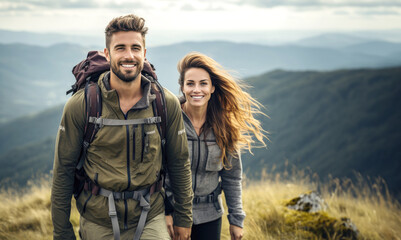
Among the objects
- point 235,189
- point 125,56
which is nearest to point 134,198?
point 125,56

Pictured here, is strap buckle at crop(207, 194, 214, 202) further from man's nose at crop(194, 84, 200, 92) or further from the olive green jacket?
man's nose at crop(194, 84, 200, 92)

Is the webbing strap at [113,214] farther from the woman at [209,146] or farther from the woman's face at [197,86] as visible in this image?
the woman's face at [197,86]

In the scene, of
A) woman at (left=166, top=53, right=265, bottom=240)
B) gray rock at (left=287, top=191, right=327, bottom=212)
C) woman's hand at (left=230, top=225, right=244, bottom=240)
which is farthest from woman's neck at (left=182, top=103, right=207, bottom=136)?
gray rock at (left=287, top=191, right=327, bottom=212)

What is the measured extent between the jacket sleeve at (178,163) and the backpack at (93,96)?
0.06 metres

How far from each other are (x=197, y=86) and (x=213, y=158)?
695 millimetres

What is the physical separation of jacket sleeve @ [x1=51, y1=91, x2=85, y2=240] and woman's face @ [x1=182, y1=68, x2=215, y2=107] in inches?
43.5

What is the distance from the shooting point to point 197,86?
3047 millimetres

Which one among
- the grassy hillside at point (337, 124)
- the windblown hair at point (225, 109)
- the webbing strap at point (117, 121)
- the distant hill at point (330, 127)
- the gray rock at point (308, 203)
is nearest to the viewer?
the webbing strap at point (117, 121)

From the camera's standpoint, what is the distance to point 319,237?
13.5ft

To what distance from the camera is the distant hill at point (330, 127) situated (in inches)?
2702

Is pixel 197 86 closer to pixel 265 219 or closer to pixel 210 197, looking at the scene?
pixel 210 197

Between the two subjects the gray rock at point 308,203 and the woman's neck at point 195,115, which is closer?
the woman's neck at point 195,115

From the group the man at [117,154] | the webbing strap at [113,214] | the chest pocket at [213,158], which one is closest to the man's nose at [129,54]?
the man at [117,154]

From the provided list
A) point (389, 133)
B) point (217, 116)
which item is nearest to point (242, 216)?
point (217, 116)
